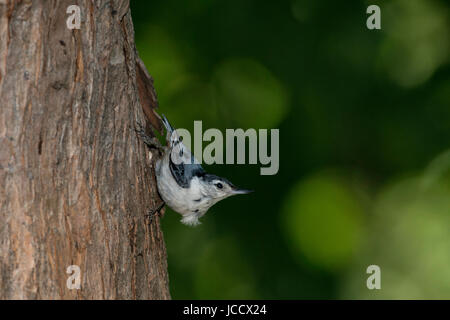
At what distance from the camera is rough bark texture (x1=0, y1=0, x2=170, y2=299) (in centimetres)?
276

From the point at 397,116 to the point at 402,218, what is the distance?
0.86 m

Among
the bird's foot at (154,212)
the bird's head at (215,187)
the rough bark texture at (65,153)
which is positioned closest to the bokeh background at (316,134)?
the bird's head at (215,187)

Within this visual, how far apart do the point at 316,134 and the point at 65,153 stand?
8.06 feet

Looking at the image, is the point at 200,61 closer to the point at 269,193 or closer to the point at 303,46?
the point at 303,46

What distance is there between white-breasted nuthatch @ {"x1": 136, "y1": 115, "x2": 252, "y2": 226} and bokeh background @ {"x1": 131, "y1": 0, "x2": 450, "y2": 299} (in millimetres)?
579

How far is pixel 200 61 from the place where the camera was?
4.76 meters

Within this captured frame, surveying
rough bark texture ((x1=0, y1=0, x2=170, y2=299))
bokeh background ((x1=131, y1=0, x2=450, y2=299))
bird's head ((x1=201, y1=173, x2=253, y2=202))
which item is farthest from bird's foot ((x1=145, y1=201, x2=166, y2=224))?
bokeh background ((x1=131, y1=0, x2=450, y2=299))

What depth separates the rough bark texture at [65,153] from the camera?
108 inches

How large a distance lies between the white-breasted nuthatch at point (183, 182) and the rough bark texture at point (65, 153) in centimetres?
38

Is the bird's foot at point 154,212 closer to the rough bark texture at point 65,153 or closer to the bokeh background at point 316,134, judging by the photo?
the rough bark texture at point 65,153

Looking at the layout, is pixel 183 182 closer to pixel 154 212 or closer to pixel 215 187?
pixel 215 187

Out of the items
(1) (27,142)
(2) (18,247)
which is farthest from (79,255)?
(1) (27,142)

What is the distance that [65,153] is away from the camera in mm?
2883

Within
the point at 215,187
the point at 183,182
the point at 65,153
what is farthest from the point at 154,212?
the point at 65,153
